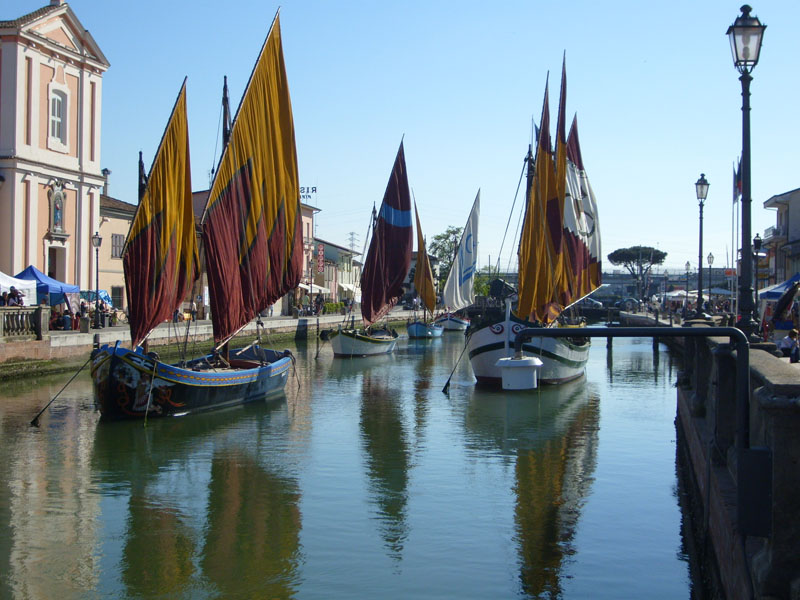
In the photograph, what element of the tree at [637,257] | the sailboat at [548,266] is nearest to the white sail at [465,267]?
the sailboat at [548,266]

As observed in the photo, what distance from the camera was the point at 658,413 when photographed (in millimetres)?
25562

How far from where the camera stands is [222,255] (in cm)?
2445

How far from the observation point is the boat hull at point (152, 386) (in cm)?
2138

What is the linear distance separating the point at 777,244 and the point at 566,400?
138 ft

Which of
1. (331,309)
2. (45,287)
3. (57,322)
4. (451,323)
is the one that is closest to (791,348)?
(57,322)

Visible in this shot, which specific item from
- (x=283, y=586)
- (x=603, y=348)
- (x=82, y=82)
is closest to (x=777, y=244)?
(x=603, y=348)

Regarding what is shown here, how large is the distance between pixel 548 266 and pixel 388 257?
18.2 meters

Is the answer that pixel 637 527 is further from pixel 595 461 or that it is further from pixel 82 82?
pixel 82 82

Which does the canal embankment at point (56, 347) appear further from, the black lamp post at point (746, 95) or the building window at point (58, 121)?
the black lamp post at point (746, 95)

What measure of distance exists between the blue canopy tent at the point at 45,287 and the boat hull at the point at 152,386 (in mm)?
15177

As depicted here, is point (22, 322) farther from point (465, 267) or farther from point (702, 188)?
point (465, 267)

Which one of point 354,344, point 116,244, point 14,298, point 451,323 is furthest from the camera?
point 451,323

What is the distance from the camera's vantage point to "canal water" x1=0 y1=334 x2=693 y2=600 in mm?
10984

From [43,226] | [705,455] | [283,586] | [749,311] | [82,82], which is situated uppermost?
[82,82]
